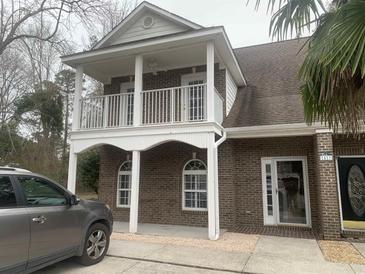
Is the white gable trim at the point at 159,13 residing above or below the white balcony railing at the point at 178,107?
above

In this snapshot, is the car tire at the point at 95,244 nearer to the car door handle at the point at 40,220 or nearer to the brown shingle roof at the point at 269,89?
the car door handle at the point at 40,220

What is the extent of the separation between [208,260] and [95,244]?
2358mm

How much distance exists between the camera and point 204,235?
870 centimetres

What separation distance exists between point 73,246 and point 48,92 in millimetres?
18634

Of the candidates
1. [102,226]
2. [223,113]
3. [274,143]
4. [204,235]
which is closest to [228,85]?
[223,113]

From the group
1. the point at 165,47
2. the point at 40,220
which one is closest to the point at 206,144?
the point at 165,47

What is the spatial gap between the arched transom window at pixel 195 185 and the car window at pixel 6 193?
22.4ft

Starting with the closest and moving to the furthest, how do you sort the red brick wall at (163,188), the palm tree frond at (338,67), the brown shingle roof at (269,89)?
the palm tree frond at (338,67) < the brown shingle roof at (269,89) < the red brick wall at (163,188)

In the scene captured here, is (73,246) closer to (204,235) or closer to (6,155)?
(204,235)

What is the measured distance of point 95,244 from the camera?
19.6 ft

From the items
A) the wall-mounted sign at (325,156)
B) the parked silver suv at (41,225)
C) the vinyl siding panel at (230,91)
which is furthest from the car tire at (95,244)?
the vinyl siding panel at (230,91)

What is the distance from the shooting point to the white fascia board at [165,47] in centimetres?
861

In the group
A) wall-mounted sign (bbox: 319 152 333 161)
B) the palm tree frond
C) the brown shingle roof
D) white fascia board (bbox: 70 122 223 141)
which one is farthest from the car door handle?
wall-mounted sign (bbox: 319 152 333 161)

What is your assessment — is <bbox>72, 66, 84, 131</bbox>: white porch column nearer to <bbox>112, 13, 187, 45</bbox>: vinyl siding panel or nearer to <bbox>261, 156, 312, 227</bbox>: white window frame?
<bbox>112, 13, 187, 45</bbox>: vinyl siding panel
